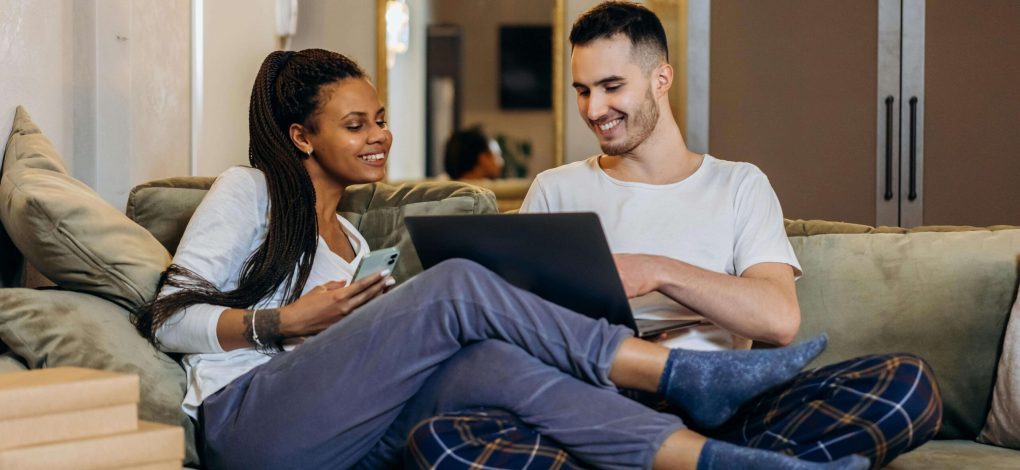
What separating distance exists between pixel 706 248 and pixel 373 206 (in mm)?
708

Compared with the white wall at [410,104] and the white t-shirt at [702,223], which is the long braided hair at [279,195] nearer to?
the white t-shirt at [702,223]

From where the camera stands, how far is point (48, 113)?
2275mm

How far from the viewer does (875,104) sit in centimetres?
383

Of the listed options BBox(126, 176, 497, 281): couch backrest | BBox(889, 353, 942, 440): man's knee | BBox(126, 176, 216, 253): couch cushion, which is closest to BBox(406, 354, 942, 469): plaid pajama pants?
BBox(889, 353, 942, 440): man's knee

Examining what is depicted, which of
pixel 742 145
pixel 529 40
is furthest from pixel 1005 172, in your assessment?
pixel 529 40

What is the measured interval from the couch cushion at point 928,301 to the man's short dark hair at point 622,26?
0.50 m

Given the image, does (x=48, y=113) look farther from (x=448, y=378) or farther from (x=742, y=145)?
(x=742, y=145)

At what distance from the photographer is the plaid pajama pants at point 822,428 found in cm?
150

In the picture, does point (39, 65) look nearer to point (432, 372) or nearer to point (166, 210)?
point (166, 210)

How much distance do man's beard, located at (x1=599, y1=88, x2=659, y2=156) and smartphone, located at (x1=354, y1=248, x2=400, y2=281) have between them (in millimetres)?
472

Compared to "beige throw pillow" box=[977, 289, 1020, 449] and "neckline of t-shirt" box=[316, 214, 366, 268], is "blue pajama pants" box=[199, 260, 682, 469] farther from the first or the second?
"beige throw pillow" box=[977, 289, 1020, 449]

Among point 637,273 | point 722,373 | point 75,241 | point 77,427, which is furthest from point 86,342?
point 722,373

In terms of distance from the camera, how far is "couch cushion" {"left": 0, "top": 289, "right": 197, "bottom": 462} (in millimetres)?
1716

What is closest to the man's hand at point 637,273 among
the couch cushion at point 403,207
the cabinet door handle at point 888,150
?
the couch cushion at point 403,207
